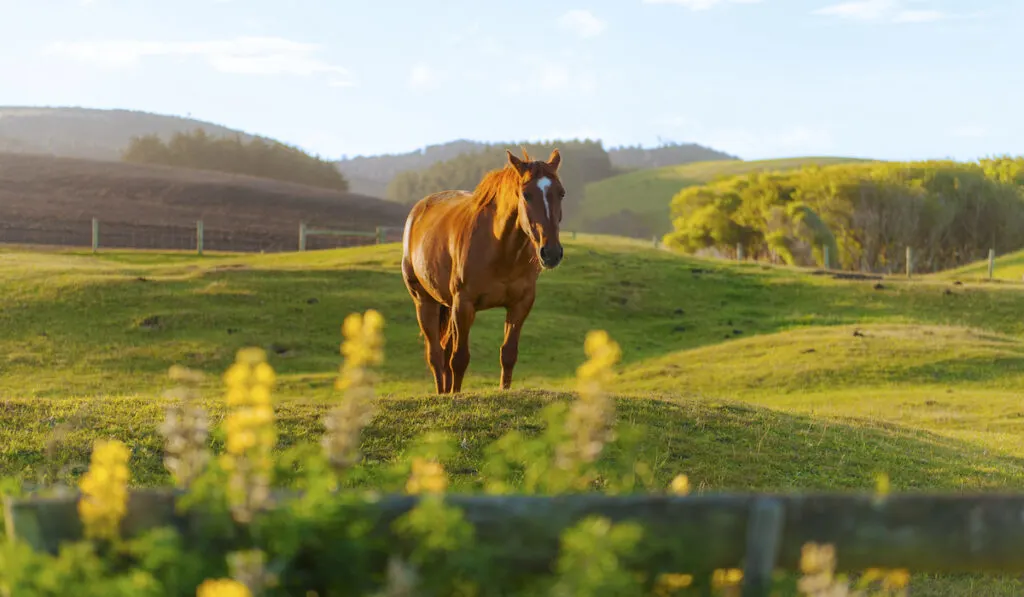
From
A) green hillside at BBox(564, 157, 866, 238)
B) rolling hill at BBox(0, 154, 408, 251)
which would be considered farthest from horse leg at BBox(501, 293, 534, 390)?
green hillside at BBox(564, 157, 866, 238)

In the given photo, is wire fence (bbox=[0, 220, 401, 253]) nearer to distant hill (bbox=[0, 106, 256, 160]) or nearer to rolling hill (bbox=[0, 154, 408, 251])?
rolling hill (bbox=[0, 154, 408, 251])

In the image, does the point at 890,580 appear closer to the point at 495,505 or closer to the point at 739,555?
the point at 739,555

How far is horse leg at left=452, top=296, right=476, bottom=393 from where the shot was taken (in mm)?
10516

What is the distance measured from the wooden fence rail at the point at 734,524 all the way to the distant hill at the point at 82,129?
128063 millimetres

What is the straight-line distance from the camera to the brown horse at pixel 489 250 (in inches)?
361

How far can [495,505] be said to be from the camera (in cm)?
346

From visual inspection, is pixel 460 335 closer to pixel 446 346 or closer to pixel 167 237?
pixel 446 346

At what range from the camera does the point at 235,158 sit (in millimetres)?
96375

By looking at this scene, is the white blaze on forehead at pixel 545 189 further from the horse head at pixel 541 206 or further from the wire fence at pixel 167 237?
the wire fence at pixel 167 237

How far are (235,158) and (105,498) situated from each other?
9731 cm

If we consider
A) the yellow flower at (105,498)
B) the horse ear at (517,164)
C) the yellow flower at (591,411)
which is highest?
the horse ear at (517,164)

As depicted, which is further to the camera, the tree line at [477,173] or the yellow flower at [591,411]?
the tree line at [477,173]

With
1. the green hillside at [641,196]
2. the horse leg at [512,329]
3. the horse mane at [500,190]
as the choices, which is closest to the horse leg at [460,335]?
the horse leg at [512,329]

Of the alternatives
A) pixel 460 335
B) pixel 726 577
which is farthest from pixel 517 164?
pixel 726 577
